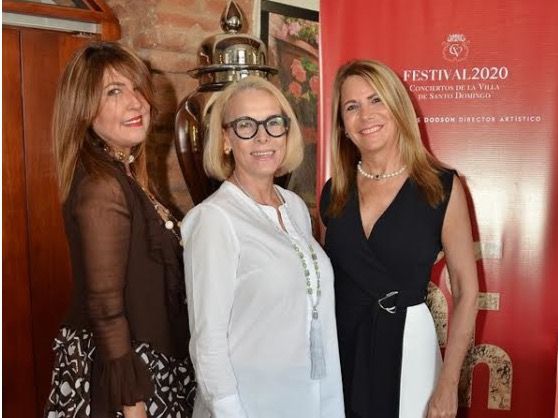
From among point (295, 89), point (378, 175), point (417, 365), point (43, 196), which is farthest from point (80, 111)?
point (295, 89)

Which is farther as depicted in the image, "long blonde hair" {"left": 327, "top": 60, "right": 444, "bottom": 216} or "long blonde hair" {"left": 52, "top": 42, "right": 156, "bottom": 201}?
"long blonde hair" {"left": 327, "top": 60, "right": 444, "bottom": 216}

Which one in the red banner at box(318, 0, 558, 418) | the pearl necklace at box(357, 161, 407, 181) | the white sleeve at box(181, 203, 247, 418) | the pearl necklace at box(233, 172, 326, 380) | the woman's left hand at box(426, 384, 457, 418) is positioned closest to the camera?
the white sleeve at box(181, 203, 247, 418)

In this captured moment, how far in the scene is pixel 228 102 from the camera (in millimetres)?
1469

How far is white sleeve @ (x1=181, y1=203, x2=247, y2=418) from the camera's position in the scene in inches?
50.9

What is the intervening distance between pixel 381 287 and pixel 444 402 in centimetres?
33

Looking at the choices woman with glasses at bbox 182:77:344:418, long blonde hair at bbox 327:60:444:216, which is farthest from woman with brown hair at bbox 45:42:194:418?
long blonde hair at bbox 327:60:444:216

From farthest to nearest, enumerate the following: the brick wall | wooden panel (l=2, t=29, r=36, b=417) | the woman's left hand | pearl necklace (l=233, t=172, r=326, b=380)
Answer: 1. the brick wall
2. wooden panel (l=2, t=29, r=36, b=417)
3. the woman's left hand
4. pearl necklace (l=233, t=172, r=326, b=380)

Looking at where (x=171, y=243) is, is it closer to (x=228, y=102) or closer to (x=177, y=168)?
(x=228, y=102)

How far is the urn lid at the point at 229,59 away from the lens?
79.2 inches

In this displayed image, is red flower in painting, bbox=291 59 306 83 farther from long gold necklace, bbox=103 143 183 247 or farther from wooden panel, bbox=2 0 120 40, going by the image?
long gold necklace, bbox=103 143 183 247

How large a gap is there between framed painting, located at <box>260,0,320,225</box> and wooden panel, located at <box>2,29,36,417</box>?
1196 millimetres

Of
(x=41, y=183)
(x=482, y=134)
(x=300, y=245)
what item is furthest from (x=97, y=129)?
(x=482, y=134)

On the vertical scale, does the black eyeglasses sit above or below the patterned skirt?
above

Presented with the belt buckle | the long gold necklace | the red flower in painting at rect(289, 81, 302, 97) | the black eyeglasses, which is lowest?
the belt buckle
